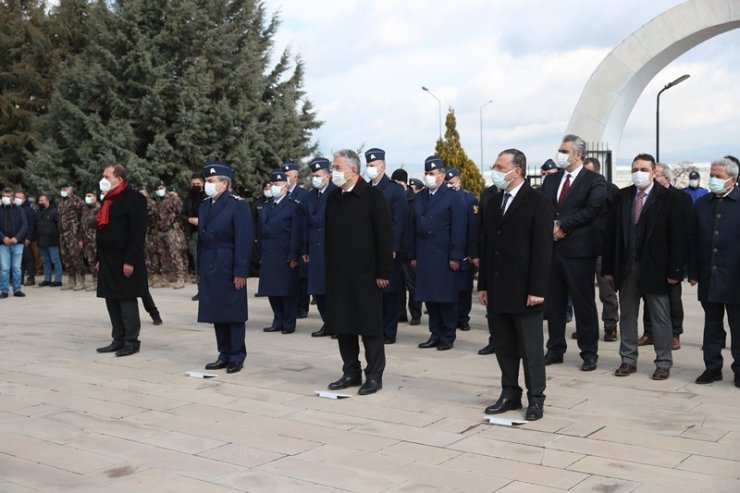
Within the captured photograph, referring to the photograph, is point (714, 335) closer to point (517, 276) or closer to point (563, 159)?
point (563, 159)

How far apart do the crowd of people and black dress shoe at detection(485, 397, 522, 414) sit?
1 centimetres

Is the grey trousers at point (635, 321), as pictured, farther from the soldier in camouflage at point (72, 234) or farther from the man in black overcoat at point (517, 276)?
the soldier in camouflage at point (72, 234)

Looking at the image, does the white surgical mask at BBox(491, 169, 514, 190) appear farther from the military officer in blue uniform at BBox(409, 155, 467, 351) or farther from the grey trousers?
the military officer in blue uniform at BBox(409, 155, 467, 351)

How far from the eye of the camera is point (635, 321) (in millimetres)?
7824

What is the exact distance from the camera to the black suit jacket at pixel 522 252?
6301 millimetres

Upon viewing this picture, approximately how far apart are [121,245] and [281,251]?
210 cm

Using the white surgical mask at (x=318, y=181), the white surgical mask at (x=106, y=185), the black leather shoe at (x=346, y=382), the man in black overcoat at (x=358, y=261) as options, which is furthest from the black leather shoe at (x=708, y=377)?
the white surgical mask at (x=106, y=185)

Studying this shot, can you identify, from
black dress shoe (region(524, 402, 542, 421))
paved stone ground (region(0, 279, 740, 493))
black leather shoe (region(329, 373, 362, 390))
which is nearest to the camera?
paved stone ground (region(0, 279, 740, 493))

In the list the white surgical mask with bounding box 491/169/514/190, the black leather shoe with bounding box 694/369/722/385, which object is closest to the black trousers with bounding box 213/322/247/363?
the white surgical mask with bounding box 491/169/514/190

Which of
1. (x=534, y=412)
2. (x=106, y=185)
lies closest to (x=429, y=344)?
(x=534, y=412)

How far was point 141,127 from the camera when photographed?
2041 cm

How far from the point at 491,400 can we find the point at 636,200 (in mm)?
2288

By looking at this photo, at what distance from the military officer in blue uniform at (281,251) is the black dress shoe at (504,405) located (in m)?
4.53

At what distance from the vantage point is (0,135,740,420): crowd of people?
648 cm
